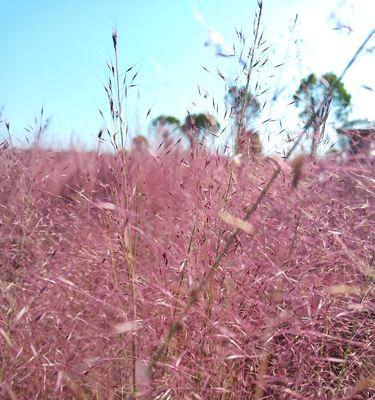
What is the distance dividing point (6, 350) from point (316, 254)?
34.9 inches

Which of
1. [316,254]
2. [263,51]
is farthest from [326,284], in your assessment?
[263,51]

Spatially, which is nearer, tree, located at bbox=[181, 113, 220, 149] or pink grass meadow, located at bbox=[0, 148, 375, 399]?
pink grass meadow, located at bbox=[0, 148, 375, 399]

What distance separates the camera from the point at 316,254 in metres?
1.50

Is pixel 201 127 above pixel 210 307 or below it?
above

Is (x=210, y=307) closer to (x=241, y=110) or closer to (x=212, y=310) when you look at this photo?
(x=212, y=310)

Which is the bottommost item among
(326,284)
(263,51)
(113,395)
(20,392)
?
(20,392)

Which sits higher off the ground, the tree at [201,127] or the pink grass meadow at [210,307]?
the tree at [201,127]

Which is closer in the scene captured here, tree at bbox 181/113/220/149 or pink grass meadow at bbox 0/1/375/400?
pink grass meadow at bbox 0/1/375/400

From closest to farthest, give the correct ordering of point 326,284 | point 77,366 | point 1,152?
point 77,366 → point 326,284 → point 1,152

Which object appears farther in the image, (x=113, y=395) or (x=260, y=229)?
(x=260, y=229)

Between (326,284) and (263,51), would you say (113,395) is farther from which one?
(263,51)

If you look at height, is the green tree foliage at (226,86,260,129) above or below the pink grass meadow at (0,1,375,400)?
above

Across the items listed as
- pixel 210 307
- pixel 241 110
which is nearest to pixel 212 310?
pixel 210 307

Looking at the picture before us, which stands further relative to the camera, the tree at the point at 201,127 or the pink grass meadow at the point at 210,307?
the tree at the point at 201,127
